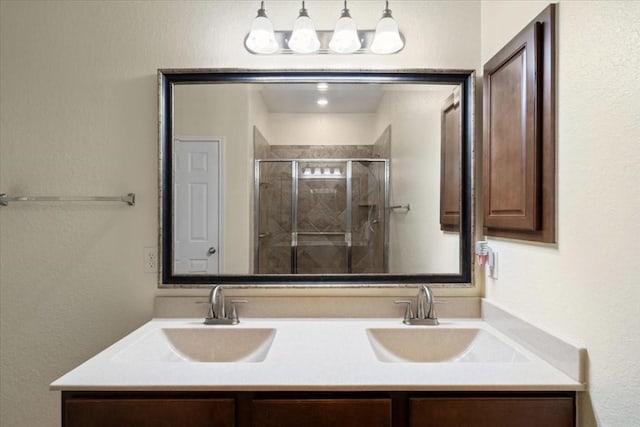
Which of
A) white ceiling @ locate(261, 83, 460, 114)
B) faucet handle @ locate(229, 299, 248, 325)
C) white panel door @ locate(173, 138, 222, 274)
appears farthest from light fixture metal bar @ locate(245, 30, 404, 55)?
faucet handle @ locate(229, 299, 248, 325)

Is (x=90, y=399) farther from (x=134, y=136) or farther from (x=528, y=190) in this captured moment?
(x=528, y=190)

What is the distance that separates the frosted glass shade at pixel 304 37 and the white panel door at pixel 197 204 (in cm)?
49

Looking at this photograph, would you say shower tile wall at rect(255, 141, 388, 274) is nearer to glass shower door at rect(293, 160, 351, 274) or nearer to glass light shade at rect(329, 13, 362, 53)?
glass shower door at rect(293, 160, 351, 274)

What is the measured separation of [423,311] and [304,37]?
117 centimetres

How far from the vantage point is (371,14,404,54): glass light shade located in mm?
1564

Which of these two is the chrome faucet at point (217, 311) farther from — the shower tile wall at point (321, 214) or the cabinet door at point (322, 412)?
the cabinet door at point (322, 412)

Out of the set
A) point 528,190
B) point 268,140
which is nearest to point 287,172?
point 268,140

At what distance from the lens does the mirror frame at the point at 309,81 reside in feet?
5.28

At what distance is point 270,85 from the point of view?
5.34 feet

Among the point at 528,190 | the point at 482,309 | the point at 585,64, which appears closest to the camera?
the point at 585,64

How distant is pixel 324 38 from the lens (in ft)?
5.31

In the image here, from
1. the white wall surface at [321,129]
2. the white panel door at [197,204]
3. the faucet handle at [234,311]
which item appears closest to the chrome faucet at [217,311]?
the faucet handle at [234,311]

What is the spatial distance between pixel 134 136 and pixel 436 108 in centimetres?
125

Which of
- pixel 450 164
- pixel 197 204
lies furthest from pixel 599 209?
pixel 197 204
